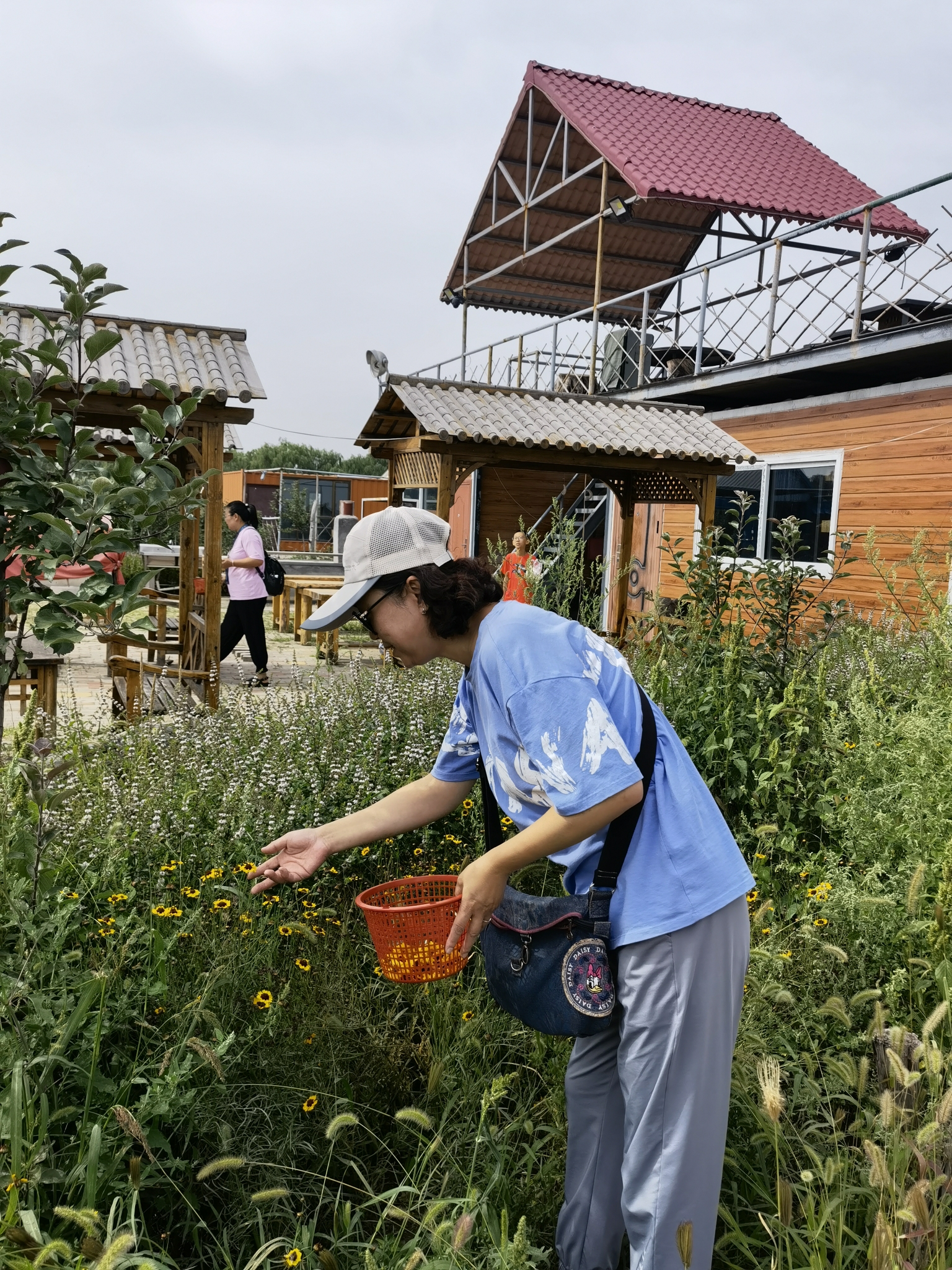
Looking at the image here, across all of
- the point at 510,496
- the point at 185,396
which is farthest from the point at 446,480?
the point at 510,496

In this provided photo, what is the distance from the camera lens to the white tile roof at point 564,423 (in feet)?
33.3

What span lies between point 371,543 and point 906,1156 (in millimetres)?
1518

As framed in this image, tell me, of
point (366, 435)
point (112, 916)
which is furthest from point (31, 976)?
point (366, 435)

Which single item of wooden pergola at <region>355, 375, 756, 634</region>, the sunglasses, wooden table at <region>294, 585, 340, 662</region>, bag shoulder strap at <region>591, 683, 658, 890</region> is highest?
wooden pergola at <region>355, 375, 756, 634</region>

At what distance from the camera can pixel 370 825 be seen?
2.29m

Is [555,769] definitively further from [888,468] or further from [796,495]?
[796,495]

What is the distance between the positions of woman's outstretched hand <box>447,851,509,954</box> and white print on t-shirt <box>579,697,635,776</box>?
264mm

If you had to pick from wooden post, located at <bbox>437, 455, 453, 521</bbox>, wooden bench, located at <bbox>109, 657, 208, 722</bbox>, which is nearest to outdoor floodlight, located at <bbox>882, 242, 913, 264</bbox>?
wooden post, located at <bbox>437, 455, 453, 521</bbox>

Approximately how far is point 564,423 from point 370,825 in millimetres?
9250

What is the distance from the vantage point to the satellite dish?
12031 mm

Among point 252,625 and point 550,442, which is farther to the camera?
point 550,442

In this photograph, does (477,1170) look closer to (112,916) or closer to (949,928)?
(112,916)

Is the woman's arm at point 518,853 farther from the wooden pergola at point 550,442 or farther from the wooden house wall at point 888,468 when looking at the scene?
the wooden pergola at point 550,442

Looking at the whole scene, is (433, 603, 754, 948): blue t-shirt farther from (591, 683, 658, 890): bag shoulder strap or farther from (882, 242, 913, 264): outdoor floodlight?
(882, 242, 913, 264): outdoor floodlight
